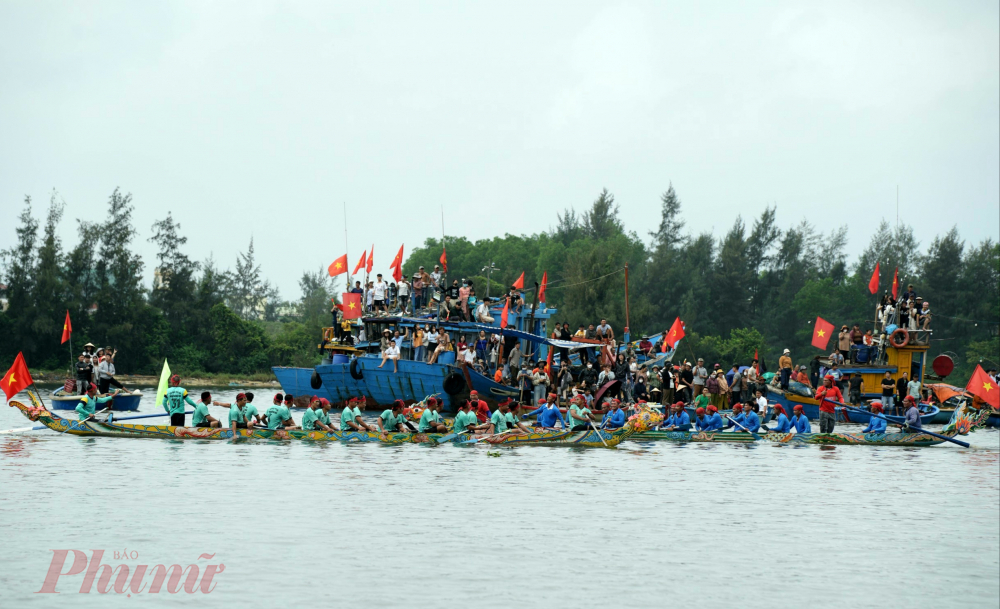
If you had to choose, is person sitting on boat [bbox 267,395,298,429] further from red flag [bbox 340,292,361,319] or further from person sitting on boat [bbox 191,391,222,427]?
red flag [bbox 340,292,361,319]

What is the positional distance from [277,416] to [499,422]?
6.25 metres

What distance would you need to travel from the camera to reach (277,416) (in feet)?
91.0

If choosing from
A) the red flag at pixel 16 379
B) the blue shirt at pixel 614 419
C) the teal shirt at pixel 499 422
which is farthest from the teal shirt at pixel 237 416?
the blue shirt at pixel 614 419

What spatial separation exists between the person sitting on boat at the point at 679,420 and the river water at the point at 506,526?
329cm

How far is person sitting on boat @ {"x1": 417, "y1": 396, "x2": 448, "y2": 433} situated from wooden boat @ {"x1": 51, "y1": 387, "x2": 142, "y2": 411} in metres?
13.2

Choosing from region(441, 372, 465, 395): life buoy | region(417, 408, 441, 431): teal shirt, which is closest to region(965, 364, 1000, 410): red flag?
region(417, 408, 441, 431): teal shirt

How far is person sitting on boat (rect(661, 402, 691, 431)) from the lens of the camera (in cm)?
3145

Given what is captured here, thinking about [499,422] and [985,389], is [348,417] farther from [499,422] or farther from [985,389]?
[985,389]


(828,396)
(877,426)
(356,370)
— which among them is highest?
(356,370)

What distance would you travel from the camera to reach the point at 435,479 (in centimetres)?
2328

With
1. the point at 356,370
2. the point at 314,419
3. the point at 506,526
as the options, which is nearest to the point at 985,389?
the point at 506,526

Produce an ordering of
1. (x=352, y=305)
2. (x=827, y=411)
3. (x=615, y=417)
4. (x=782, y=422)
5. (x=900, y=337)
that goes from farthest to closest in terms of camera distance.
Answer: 1. (x=352, y=305)
2. (x=900, y=337)
3. (x=827, y=411)
4. (x=782, y=422)
5. (x=615, y=417)

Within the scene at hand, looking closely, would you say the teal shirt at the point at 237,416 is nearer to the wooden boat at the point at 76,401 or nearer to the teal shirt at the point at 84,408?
the teal shirt at the point at 84,408

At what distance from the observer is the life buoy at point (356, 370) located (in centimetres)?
4272
